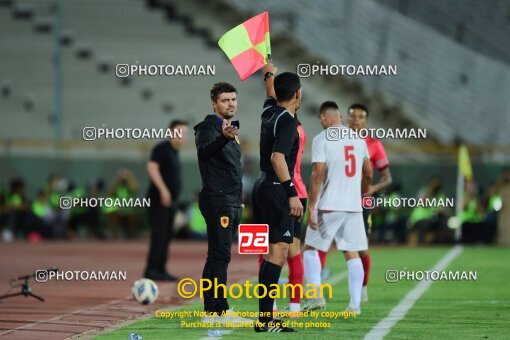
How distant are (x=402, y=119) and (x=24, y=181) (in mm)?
10624

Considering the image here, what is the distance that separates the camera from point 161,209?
16.8 meters

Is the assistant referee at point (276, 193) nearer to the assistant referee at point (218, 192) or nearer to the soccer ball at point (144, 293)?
the assistant referee at point (218, 192)

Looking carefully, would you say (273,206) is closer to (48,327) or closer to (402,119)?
(48,327)

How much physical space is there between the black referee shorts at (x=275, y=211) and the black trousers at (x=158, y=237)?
6412mm

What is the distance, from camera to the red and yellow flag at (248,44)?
36.0 ft

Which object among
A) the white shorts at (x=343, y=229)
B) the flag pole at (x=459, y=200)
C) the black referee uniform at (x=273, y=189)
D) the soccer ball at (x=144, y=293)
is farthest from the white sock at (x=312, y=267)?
the flag pole at (x=459, y=200)

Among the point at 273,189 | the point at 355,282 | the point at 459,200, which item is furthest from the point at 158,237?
the point at 459,200

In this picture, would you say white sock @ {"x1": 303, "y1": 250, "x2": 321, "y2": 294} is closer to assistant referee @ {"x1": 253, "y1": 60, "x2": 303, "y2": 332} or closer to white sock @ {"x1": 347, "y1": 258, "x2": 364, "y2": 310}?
white sock @ {"x1": 347, "y1": 258, "x2": 364, "y2": 310}

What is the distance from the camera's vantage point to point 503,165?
32.5 m

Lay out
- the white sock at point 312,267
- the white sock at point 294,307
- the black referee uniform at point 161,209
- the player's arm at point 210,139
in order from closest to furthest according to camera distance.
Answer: the player's arm at point 210,139, the white sock at point 294,307, the white sock at point 312,267, the black referee uniform at point 161,209

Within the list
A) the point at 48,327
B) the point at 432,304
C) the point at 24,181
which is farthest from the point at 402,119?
the point at 48,327

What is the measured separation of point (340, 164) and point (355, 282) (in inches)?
47.1

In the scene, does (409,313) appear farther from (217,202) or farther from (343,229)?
(217,202)

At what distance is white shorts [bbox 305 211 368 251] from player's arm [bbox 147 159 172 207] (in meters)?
4.24
